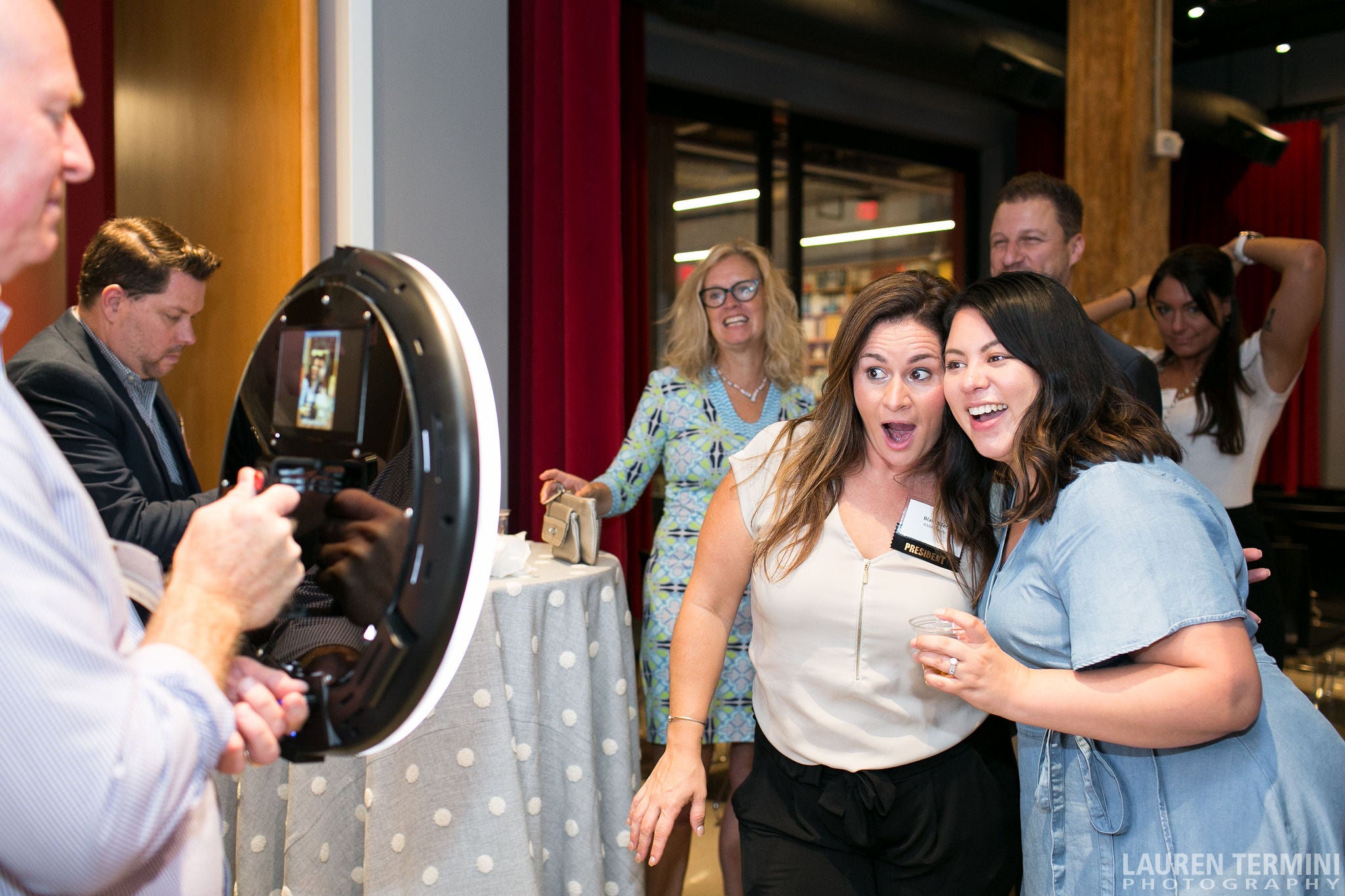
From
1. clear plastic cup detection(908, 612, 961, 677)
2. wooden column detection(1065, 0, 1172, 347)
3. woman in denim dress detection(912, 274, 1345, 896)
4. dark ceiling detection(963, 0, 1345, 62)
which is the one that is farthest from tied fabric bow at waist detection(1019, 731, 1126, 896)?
dark ceiling detection(963, 0, 1345, 62)

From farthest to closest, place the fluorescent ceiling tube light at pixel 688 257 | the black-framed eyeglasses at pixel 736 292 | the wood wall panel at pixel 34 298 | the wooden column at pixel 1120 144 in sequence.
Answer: the fluorescent ceiling tube light at pixel 688 257, the wood wall panel at pixel 34 298, the wooden column at pixel 1120 144, the black-framed eyeglasses at pixel 736 292

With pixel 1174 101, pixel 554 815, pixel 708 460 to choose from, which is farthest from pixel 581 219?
pixel 1174 101

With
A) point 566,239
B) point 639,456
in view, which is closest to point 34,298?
point 566,239

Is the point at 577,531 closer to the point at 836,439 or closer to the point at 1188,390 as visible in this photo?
the point at 836,439

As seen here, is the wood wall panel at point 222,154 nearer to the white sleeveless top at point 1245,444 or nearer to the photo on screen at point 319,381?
the photo on screen at point 319,381

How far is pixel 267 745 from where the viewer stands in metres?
0.76

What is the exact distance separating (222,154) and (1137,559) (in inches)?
137

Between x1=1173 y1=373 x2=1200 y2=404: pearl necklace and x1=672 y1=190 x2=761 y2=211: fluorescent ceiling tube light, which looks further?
x1=672 y1=190 x2=761 y2=211: fluorescent ceiling tube light

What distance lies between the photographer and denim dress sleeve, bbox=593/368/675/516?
2.67m

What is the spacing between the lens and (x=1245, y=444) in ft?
9.32

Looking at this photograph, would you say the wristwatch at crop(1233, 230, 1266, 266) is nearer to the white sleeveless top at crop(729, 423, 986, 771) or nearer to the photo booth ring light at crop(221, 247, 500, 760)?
the white sleeveless top at crop(729, 423, 986, 771)

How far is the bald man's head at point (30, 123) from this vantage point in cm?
62

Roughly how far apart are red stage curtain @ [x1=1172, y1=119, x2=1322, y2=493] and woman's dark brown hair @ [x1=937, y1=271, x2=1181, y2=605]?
7469 millimetres

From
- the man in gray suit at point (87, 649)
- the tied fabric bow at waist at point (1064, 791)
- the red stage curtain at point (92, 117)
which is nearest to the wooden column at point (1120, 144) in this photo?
the tied fabric bow at waist at point (1064, 791)
